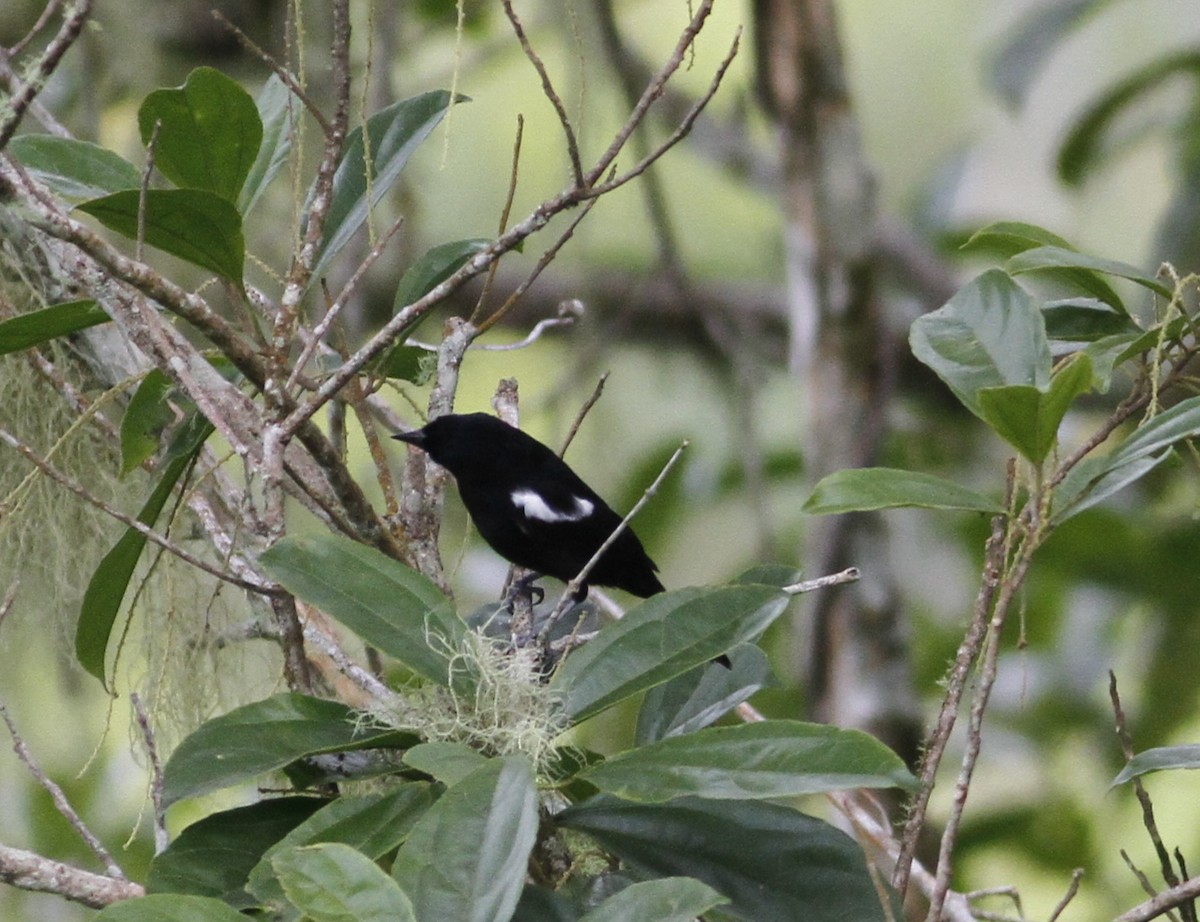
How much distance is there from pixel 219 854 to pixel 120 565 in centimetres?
31

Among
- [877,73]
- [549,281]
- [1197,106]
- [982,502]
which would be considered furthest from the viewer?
[877,73]

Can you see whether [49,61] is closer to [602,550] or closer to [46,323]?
[46,323]

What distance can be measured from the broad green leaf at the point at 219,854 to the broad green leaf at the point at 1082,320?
88cm

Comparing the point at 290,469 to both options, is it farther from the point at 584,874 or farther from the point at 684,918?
the point at 684,918

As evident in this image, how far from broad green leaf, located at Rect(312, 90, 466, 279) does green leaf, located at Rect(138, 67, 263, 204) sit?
9cm

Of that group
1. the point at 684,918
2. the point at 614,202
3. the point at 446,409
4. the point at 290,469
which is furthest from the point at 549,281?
the point at 684,918

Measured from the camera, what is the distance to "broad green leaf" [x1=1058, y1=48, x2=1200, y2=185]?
3383 mm

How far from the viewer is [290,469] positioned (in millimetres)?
1164

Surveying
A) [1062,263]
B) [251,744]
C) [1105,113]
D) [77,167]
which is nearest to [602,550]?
[251,744]

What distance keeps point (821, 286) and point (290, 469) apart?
6.09ft

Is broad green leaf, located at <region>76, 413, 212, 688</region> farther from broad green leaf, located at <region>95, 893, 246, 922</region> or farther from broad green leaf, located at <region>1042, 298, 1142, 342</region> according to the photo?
broad green leaf, located at <region>1042, 298, 1142, 342</region>

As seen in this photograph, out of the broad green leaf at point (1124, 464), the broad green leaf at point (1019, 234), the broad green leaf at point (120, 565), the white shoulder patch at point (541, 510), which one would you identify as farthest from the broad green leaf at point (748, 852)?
Result: the white shoulder patch at point (541, 510)

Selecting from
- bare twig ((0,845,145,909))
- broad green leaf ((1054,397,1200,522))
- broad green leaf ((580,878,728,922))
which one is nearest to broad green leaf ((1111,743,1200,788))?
broad green leaf ((1054,397,1200,522))

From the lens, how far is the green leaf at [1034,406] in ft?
3.25
